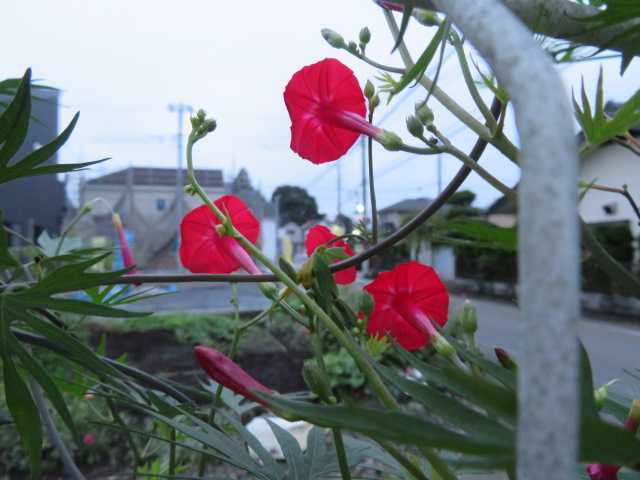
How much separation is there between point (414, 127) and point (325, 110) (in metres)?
0.10

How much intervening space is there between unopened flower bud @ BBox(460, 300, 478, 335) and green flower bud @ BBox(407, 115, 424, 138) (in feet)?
0.43

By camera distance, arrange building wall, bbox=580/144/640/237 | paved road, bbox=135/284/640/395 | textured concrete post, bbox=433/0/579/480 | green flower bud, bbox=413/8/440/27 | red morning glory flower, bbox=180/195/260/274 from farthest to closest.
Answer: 1. building wall, bbox=580/144/640/237
2. paved road, bbox=135/284/640/395
3. red morning glory flower, bbox=180/195/260/274
4. green flower bud, bbox=413/8/440/27
5. textured concrete post, bbox=433/0/579/480

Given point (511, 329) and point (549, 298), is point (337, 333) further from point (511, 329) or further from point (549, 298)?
point (511, 329)

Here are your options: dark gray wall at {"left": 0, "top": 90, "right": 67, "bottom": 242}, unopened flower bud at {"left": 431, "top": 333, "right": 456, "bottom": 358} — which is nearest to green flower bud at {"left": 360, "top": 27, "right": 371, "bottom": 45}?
unopened flower bud at {"left": 431, "top": 333, "right": 456, "bottom": 358}

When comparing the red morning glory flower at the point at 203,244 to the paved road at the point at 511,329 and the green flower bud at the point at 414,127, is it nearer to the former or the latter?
the green flower bud at the point at 414,127

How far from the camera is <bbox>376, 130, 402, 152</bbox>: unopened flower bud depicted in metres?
0.33

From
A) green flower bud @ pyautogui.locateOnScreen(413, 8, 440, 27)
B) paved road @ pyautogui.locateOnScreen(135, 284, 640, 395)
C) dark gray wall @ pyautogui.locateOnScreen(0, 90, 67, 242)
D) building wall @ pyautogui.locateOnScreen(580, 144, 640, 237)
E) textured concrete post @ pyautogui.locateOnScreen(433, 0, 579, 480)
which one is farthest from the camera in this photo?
dark gray wall @ pyautogui.locateOnScreen(0, 90, 67, 242)

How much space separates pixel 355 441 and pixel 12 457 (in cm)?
267

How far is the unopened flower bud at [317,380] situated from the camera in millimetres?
279

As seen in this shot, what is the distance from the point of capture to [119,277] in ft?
1.02

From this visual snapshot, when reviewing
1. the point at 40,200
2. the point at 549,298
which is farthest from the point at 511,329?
the point at 40,200

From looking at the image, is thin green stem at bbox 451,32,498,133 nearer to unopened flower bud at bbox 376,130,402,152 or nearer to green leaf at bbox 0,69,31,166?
unopened flower bud at bbox 376,130,402,152

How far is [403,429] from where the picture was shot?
126 mm

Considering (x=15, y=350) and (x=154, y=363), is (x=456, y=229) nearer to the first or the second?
(x=15, y=350)
